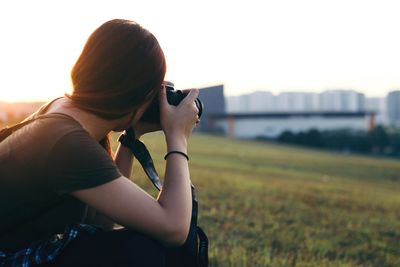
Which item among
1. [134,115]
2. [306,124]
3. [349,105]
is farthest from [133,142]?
[349,105]

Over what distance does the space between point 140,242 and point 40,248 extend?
34cm

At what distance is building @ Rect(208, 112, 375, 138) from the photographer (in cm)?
6806

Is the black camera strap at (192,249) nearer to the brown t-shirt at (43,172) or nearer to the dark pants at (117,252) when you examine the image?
the dark pants at (117,252)

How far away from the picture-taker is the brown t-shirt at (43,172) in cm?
174

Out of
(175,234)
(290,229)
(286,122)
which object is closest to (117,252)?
(175,234)

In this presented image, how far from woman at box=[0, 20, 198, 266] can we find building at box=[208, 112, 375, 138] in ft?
206

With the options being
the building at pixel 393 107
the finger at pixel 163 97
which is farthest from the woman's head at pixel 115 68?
the building at pixel 393 107

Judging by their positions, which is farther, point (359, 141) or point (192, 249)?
point (359, 141)

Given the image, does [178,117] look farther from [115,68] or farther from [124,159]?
[124,159]

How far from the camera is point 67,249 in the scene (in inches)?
75.2

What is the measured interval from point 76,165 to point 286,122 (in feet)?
229

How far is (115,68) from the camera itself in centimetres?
181

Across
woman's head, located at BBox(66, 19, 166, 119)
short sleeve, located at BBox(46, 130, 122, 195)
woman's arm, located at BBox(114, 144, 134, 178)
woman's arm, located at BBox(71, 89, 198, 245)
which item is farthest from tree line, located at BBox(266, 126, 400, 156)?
short sleeve, located at BBox(46, 130, 122, 195)

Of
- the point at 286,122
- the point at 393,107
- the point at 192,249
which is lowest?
the point at 393,107
